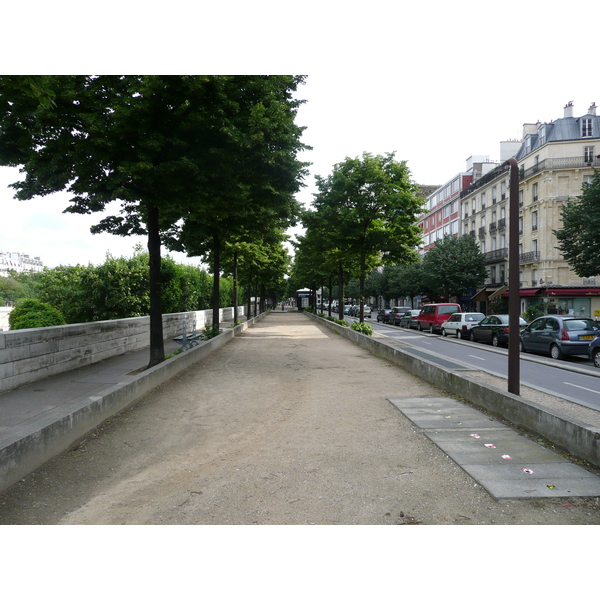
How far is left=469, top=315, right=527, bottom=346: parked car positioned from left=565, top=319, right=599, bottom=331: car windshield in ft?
12.0

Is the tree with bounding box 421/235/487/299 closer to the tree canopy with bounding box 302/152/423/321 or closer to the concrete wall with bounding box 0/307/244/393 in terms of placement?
the tree canopy with bounding box 302/152/423/321

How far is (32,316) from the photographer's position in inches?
492

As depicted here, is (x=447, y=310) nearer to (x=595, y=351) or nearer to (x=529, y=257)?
(x=595, y=351)

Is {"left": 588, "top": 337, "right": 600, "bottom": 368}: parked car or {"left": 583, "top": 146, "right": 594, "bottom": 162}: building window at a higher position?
{"left": 583, "top": 146, "right": 594, "bottom": 162}: building window

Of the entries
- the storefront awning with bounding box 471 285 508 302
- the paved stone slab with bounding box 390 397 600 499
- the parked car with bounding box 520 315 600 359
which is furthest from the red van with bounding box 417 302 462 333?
the paved stone slab with bounding box 390 397 600 499

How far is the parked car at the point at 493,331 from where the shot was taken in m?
20.8

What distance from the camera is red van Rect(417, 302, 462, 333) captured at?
2956cm

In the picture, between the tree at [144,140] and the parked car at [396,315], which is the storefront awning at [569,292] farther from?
the tree at [144,140]

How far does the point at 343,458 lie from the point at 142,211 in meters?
8.79

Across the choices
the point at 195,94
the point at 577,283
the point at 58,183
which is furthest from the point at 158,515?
the point at 577,283

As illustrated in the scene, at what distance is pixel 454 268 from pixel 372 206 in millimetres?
27743

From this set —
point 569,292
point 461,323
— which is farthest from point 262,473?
point 569,292

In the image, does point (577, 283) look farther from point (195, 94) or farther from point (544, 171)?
point (195, 94)

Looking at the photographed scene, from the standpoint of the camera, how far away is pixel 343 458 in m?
5.19
